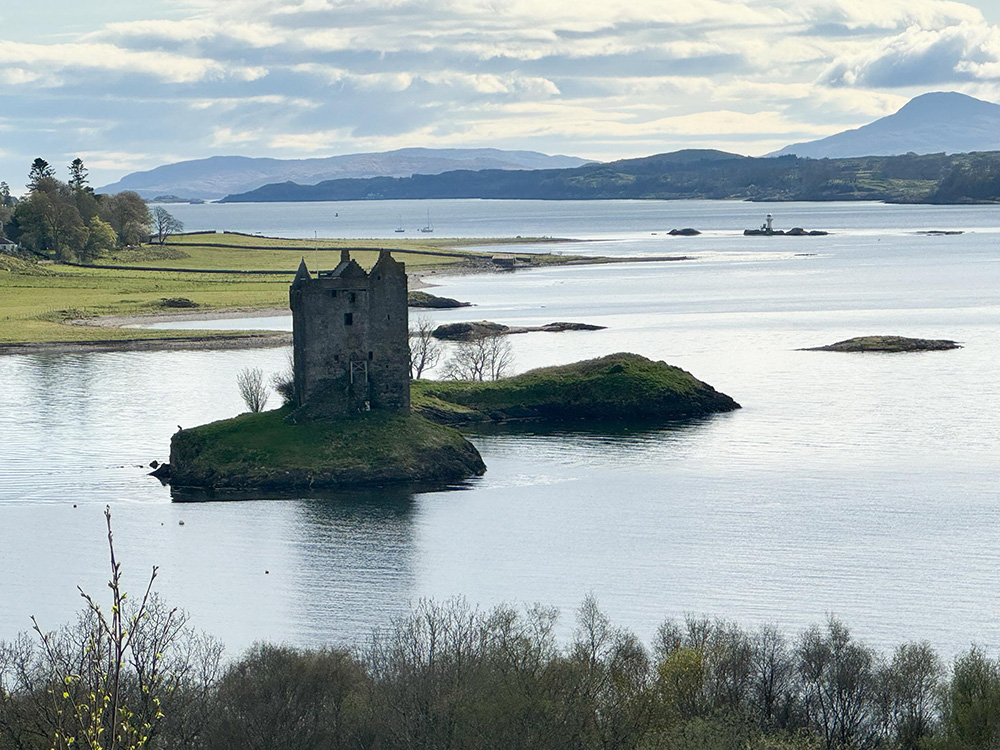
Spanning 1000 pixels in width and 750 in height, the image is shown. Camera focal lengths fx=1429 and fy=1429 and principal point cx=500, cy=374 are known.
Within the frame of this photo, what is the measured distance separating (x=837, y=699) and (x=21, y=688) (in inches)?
900

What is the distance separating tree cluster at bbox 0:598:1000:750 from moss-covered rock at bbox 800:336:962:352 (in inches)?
3600

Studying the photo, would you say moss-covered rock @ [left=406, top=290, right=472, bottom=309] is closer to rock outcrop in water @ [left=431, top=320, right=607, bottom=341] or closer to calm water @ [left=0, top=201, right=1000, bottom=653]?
rock outcrop in water @ [left=431, top=320, right=607, bottom=341]

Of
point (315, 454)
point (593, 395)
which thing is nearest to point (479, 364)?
point (593, 395)

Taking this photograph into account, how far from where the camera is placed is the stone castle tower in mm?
81562

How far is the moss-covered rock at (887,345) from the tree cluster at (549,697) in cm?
9143

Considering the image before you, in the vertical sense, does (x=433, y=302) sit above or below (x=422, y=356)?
above

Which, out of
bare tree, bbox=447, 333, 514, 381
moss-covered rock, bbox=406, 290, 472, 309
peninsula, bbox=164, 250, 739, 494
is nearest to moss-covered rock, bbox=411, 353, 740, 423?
bare tree, bbox=447, 333, 514, 381

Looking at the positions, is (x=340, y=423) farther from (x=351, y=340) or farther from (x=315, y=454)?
(x=351, y=340)

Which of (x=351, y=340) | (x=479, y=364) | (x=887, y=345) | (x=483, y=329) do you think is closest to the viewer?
(x=351, y=340)

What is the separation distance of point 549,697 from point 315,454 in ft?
146

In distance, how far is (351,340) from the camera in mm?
82438

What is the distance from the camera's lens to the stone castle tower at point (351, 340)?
81562 millimetres

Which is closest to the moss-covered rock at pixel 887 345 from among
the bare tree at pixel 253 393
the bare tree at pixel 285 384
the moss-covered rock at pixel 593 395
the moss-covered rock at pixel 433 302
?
the moss-covered rock at pixel 593 395

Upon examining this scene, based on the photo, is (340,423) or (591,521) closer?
(591,521)
